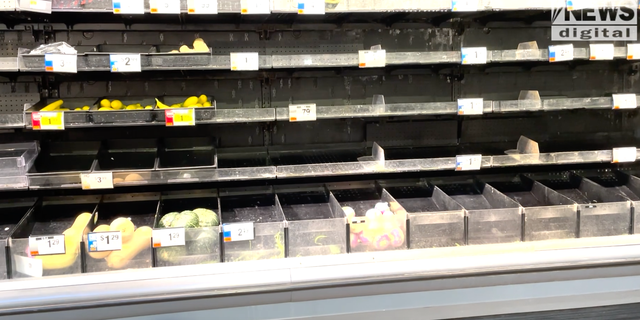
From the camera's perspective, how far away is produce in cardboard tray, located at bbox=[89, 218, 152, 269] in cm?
212

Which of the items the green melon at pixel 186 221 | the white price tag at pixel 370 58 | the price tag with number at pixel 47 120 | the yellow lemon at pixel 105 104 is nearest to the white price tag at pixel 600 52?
the white price tag at pixel 370 58

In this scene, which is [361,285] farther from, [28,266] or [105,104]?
[105,104]

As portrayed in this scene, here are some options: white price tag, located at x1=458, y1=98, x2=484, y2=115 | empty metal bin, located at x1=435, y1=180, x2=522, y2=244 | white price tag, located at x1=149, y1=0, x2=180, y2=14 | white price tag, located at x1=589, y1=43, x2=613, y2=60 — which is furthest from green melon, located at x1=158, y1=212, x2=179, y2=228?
white price tag, located at x1=589, y1=43, x2=613, y2=60

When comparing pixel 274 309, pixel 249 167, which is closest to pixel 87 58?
pixel 249 167

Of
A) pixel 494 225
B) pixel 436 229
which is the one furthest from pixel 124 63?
pixel 494 225

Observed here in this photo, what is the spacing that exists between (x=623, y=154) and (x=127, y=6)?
2.64 metres

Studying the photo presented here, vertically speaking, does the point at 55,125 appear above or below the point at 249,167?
above

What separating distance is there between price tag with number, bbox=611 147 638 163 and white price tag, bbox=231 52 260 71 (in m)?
1.98

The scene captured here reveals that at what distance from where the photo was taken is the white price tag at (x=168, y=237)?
211 cm

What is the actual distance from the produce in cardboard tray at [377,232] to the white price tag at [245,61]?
86cm

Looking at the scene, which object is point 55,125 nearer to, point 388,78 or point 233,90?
point 233,90

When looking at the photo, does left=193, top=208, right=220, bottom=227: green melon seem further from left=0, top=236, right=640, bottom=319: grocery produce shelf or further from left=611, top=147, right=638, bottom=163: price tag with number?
left=611, top=147, right=638, bottom=163: price tag with number

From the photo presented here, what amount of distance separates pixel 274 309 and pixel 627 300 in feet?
4.87

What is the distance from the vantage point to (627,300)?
6.68 feet
